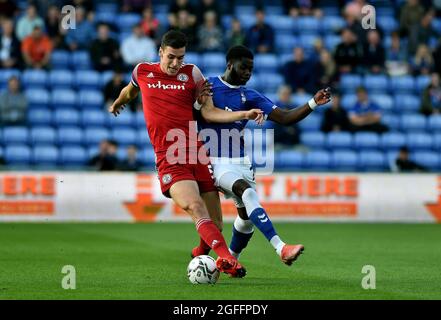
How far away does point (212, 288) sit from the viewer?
9.10 meters

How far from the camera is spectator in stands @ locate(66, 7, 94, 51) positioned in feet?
70.6

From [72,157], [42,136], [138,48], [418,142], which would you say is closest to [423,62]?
[418,142]

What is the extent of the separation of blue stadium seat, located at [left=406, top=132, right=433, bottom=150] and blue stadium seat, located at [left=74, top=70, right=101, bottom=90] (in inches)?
258

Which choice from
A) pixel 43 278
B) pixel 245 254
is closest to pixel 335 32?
pixel 245 254

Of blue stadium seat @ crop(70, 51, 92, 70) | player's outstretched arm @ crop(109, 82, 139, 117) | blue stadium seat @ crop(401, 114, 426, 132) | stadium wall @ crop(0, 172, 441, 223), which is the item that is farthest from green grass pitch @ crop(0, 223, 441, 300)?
blue stadium seat @ crop(70, 51, 92, 70)

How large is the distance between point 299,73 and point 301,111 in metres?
11.7

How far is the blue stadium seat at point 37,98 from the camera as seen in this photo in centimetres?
2072

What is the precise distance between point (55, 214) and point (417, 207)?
21.8 ft

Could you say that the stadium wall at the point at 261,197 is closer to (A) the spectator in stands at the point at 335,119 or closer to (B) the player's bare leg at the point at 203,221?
(A) the spectator in stands at the point at 335,119

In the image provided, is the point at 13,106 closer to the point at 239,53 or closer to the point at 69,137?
the point at 69,137

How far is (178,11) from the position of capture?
21797mm

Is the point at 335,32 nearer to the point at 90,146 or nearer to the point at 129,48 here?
A: the point at 129,48

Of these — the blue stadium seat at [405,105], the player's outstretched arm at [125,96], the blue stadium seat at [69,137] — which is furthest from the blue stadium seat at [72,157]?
the player's outstretched arm at [125,96]
